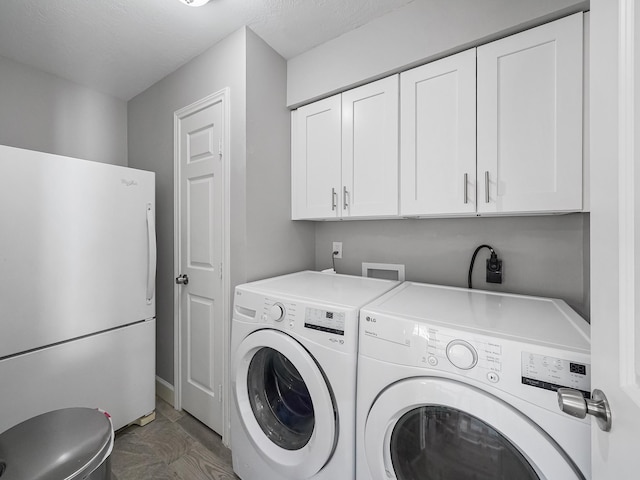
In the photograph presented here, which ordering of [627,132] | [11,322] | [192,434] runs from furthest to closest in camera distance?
[192,434], [11,322], [627,132]

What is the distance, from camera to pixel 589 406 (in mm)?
521

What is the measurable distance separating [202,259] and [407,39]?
1.78 metres

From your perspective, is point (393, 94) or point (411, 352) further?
point (393, 94)

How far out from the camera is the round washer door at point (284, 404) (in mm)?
1050

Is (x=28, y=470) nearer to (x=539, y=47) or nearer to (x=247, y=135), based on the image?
(x=247, y=135)

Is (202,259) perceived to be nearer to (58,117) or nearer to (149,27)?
(149,27)

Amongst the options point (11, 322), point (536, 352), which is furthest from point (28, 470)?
point (536, 352)

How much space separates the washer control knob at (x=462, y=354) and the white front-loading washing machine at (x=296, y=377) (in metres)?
0.33

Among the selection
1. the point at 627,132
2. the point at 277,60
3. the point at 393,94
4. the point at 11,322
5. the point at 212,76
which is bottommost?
the point at 11,322

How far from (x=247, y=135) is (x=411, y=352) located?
1.42 metres

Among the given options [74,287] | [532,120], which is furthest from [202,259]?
[532,120]

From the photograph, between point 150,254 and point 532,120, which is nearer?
point 532,120

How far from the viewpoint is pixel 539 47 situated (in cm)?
112

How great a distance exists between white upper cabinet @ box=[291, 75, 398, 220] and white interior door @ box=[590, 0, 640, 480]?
3.08 ft
